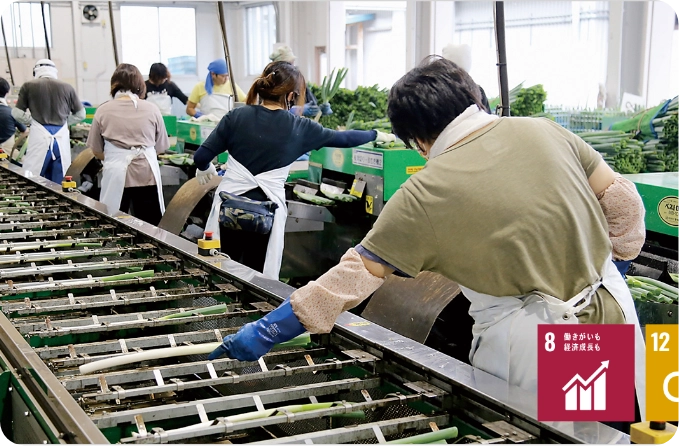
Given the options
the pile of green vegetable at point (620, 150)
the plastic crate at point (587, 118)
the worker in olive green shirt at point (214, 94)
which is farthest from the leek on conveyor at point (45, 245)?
the worker in olive green shirt at point (214, 94)

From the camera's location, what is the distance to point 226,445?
1413 millimetres

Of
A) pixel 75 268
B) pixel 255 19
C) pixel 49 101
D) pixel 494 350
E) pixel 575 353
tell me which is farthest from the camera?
pixel 255 19

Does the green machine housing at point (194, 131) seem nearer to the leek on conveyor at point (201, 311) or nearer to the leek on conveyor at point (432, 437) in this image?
the leek on conveyor at point (201, 311)

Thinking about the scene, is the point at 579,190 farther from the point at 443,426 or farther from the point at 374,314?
the point at 374,314

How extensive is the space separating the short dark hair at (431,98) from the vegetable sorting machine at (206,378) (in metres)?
0.52

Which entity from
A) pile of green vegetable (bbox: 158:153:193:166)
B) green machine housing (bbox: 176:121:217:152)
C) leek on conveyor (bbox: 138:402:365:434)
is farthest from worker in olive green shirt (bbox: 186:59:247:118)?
leek on conveyor (bbox: 138:402:365:434)

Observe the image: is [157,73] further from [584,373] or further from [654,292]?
[584,373]

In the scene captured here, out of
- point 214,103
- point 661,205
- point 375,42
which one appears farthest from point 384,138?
point 375,42

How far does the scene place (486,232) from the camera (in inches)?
63.7

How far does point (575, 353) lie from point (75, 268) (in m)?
1.74

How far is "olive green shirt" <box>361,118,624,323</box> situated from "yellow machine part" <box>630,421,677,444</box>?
17.9 inches

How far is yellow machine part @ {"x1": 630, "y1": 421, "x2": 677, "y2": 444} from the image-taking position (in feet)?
4.16

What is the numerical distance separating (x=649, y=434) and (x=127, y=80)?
4431 millimetres

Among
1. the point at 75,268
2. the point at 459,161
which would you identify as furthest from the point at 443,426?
the point at 75,268
